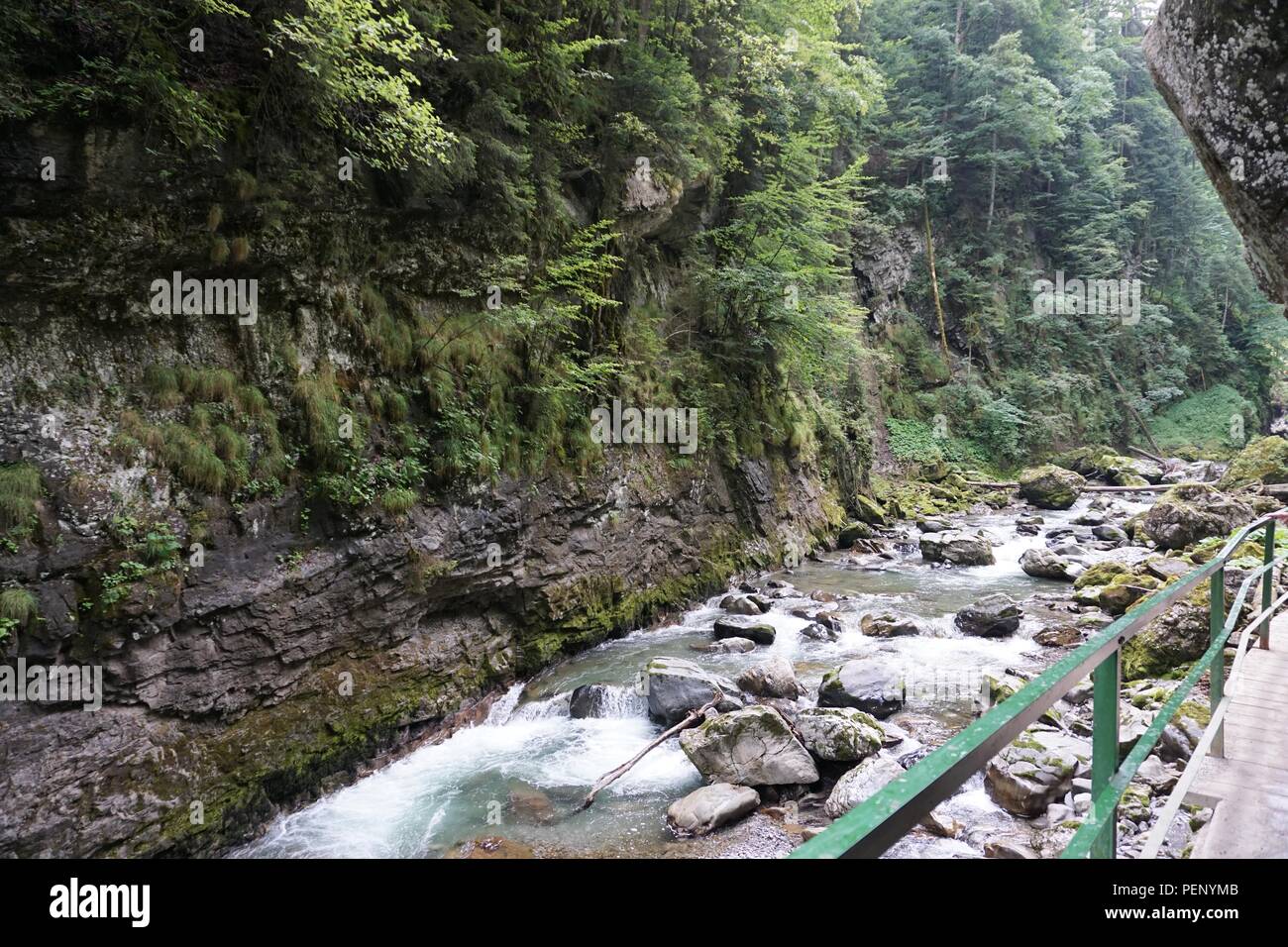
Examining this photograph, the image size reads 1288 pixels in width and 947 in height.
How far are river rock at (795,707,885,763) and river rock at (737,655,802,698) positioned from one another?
1398 millimetres

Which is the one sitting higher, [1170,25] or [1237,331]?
[1237,331]

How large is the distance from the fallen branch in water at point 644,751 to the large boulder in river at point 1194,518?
1264 centimetres

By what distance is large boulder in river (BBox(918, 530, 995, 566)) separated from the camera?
15.1 meters

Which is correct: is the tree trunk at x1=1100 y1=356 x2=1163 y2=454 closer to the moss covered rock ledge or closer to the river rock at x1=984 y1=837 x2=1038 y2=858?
the moss covered rock ledge

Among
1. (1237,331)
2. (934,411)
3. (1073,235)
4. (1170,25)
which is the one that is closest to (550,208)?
(1170,25)

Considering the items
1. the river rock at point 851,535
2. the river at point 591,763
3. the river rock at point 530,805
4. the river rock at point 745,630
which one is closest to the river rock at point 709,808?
the river at point 591,763

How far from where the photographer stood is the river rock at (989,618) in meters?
10.1

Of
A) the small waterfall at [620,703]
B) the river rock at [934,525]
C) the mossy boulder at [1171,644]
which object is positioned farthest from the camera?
the river rock at [934,525]

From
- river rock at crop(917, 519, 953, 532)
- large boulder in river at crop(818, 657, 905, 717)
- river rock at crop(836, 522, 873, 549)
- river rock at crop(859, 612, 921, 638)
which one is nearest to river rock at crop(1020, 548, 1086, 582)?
river rock at crop(836, 522, 873, 549)

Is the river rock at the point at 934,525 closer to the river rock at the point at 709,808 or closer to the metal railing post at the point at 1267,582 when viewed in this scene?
the metal railing post at the point at 1267,582

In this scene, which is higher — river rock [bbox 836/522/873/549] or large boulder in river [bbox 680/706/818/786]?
river rock [bbox 836/522/873/549]

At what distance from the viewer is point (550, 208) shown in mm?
10156
